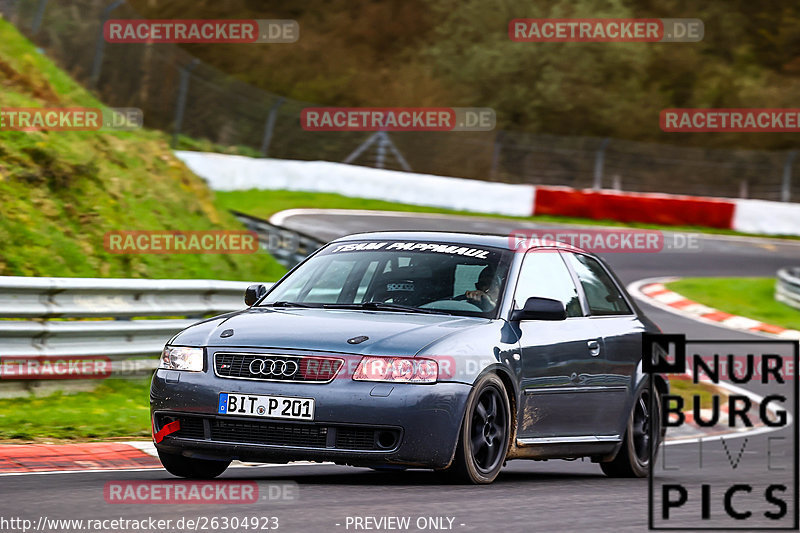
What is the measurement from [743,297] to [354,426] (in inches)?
658

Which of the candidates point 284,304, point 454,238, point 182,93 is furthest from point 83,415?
point 182,93

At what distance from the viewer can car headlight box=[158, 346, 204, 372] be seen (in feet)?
23.3

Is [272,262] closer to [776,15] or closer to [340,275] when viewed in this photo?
[340,275]

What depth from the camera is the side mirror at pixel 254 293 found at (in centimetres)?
823

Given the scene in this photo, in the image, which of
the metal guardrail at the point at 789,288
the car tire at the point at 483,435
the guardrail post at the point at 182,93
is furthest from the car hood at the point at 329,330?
the guardrail post at the point at 182,93

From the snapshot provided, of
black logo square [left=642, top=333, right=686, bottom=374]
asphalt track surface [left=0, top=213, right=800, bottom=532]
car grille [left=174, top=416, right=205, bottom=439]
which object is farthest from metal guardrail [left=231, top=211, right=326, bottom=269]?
car grille [left=174, top=416, right=205, bottom=439]

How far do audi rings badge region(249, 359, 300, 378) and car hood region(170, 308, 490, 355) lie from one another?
0.08 metres

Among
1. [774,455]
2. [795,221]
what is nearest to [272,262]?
[774,455]

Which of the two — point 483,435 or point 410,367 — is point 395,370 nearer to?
point 410,367

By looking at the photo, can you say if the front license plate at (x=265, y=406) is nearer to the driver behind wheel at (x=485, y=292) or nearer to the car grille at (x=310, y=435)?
the car grille at (x=310, y=435)

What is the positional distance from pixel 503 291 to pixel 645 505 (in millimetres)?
1577

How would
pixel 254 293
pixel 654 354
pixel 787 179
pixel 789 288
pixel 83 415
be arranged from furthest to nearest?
pixel 787 179, pixel 789 288, pixel 83 415, pixel 654 354, pixel 254 293

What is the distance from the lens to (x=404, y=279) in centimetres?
797

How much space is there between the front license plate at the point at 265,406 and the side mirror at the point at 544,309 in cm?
151
